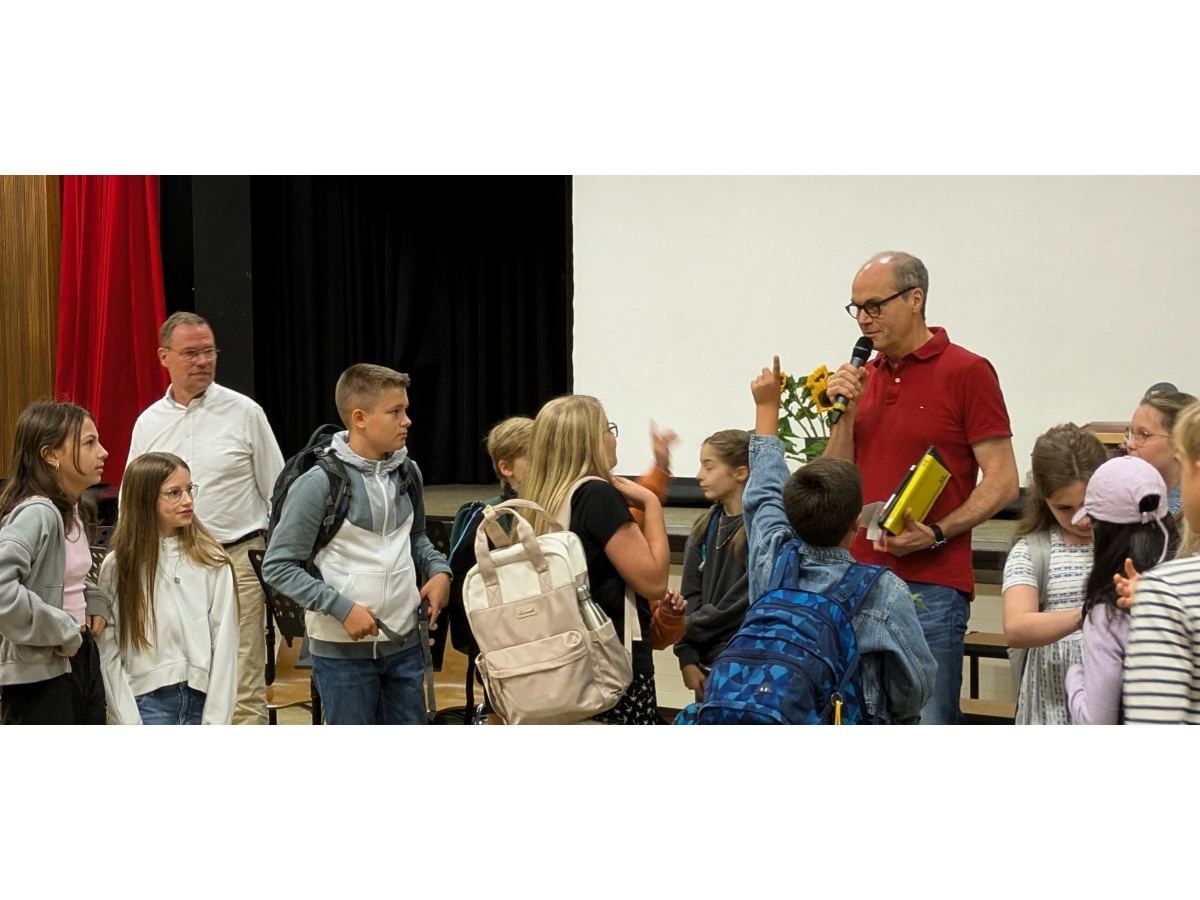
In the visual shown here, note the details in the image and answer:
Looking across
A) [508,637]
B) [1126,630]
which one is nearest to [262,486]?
[508,637]

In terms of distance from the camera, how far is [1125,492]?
2.55 m

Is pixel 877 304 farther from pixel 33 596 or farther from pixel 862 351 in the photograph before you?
pixel 33 596

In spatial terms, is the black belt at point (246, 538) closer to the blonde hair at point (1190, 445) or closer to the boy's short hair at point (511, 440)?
the boy's short hair at point (511, 440)

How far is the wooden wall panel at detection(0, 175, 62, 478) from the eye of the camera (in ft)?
19.7

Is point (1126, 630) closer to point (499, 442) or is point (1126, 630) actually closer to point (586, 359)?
point (499, 442)

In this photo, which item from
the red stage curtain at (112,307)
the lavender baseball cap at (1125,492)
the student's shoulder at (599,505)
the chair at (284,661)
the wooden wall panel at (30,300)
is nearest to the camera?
the lavender baseball cap at (1125,492)

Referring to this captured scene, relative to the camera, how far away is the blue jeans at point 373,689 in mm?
3264

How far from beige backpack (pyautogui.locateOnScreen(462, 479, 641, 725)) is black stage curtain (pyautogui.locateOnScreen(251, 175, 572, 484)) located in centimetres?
379

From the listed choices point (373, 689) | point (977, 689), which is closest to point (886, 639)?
point (373, 689)

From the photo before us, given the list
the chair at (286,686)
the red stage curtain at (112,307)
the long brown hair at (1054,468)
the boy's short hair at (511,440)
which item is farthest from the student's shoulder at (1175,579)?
the red stage curtain at (112,307)

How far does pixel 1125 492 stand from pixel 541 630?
4.20 feet

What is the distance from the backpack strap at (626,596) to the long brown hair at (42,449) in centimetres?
125

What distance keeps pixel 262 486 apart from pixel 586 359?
1.79 m

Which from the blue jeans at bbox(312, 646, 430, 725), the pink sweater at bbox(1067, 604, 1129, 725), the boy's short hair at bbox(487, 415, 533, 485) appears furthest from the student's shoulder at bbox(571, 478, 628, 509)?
the pink sweater at bbox(1067, 604, 1129, 725)
